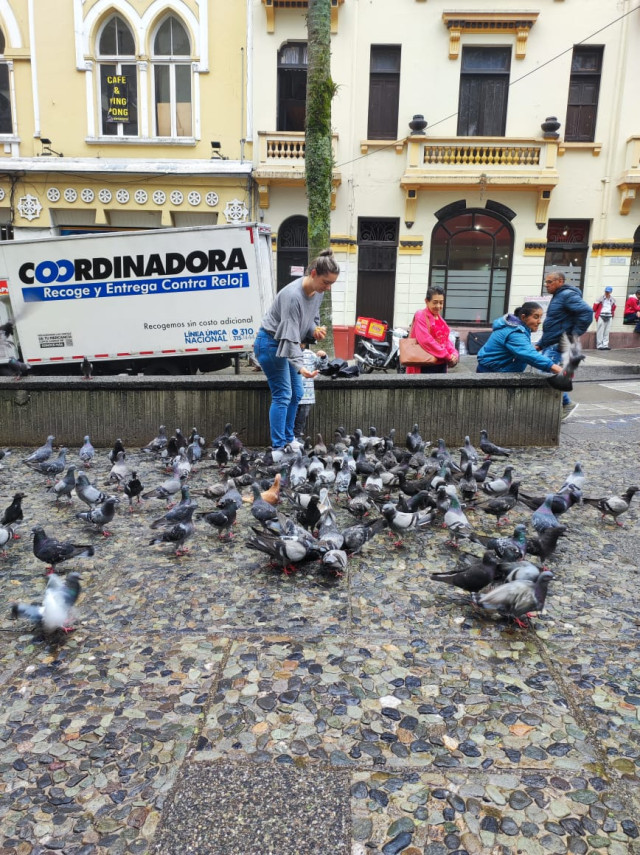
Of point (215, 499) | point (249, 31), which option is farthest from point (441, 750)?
point (249, 31)

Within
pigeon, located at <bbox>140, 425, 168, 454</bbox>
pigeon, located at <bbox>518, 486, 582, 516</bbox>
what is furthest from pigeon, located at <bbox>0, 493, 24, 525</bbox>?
pigeon, located at <bbox>518, 486, 582, 516</bbox>

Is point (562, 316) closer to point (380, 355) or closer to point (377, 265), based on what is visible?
point (380, 355)

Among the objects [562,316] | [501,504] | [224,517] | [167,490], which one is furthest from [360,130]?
[224,517]

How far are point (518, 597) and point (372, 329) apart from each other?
13741 mm

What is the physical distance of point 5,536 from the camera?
4.54 metres

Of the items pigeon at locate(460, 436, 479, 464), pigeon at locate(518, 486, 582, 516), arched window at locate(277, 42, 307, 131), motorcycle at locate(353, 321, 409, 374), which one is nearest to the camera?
pigeon at locate(518, 486, 582, 516)

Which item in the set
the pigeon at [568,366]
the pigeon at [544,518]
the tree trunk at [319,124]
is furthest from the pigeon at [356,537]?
the tree trunk at [319,124]

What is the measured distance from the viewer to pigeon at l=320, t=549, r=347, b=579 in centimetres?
417

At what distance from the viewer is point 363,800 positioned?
2.42m

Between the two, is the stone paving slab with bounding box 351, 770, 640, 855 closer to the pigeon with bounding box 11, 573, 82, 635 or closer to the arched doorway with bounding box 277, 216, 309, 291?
the pigeon with bounding box 11, 573, 82, 635

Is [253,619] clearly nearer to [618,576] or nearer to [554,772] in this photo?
[554,772]

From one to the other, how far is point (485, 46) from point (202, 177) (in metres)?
9.05

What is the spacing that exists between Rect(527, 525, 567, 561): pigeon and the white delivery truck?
9.11 meters

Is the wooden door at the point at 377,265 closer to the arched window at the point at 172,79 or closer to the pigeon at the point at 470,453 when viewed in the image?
the arched window at the point at 172,79
